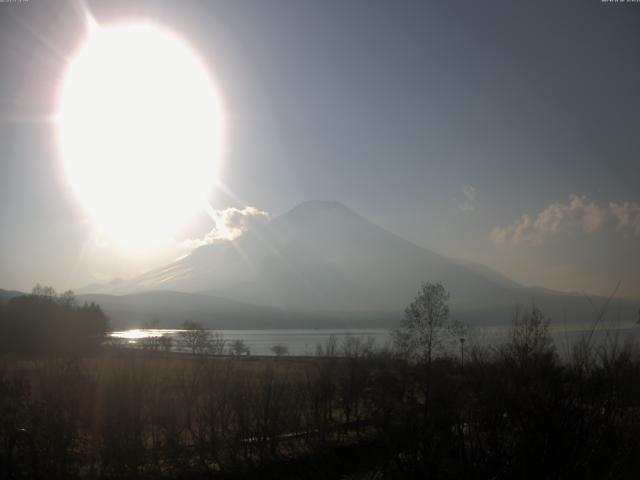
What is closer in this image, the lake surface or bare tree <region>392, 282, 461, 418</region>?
the lake surface

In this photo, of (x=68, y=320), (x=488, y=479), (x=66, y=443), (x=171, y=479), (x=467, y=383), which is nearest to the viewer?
(x=488, y=479)

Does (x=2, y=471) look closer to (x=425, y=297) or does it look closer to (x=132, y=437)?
(x=132, y=437)

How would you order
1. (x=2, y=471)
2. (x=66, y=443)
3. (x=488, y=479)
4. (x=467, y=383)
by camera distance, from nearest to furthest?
(x=488, y=479) < (x=467, y=383) < (x=2, y=471) < (x=66, y=443)

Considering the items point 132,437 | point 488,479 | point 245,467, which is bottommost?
point 245,467

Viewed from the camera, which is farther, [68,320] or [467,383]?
[68,320]

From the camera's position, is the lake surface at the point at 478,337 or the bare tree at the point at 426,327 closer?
the lake surface at the point at 478,337

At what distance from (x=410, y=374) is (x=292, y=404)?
43.8 ft

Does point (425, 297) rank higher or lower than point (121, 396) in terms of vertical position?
higher

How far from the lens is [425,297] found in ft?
110

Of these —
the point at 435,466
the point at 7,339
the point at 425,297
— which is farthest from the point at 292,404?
the point at 7,339

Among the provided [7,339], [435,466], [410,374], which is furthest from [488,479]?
[7,339]

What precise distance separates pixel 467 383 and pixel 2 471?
1104cm

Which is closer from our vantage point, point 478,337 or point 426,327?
point 478,337

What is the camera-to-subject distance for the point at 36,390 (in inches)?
656
